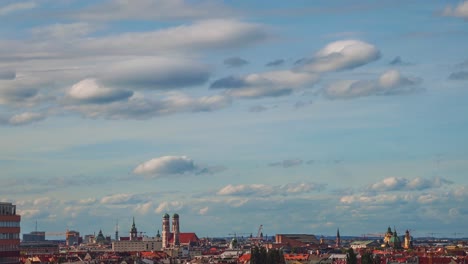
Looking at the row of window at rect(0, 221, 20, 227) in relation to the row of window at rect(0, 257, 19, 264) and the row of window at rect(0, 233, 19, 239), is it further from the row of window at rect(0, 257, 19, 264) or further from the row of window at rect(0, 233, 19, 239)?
the row of window at rect(0, 257, 19, 264)

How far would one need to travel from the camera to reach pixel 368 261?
19650 centimetres

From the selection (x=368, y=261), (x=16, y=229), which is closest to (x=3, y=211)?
(x=16, y=229)

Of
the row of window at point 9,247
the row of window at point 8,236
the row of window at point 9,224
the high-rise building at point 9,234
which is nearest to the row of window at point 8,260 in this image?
the high-rise building at point 9,234

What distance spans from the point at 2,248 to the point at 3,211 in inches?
273

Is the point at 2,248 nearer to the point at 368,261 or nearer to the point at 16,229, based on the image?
the point at 16,229

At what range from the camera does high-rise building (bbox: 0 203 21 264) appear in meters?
145

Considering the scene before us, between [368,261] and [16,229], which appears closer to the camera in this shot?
[16,229]

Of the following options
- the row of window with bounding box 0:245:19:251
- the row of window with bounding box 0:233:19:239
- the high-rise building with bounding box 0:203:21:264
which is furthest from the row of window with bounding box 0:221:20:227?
the row of window with bounding box 0:245:19:251

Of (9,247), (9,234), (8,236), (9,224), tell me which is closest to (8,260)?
(9,247)

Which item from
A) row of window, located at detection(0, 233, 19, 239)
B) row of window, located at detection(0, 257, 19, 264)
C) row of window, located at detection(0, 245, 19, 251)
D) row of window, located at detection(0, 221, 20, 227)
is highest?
row of window, located at detection(0, 221, 20, 227)

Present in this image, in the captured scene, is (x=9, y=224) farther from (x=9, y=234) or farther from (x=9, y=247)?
(x=9, y=247)

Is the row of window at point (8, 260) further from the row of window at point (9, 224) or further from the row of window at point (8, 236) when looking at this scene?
the row of window at point (9, 224)

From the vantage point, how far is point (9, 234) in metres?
148

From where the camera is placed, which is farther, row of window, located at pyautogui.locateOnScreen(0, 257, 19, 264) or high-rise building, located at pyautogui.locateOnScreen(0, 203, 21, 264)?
row of window, located at pyautogui.locateOnScreen(0, 257, 19, 264)
